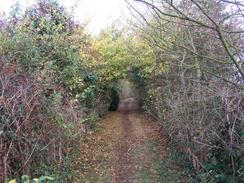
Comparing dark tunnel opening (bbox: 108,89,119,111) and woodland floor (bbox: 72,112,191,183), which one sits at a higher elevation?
dark tunnel opening (bbox: 108,89,119,111)

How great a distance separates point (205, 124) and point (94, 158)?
5.31 meters

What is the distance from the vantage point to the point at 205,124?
9.52m

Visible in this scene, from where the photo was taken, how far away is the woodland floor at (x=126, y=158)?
11014 mm

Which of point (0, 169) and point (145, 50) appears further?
point (145, 50)

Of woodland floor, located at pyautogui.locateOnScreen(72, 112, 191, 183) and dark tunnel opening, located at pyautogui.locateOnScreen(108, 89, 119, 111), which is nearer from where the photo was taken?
woodland floor, located at pyautogui.locateOnScreen(72, 112, 191, 183)

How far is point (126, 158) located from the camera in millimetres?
13328

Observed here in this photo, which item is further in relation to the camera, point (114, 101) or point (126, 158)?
point (114, 101)

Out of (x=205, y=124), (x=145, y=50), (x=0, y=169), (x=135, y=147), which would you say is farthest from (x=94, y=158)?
(x=145, y=50)

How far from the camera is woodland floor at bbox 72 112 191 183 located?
11014 millimetres

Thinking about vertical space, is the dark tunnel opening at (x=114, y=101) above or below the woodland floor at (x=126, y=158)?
above

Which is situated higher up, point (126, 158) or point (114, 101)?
point (114, 101)

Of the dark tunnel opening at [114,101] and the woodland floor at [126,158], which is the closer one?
the woodland floor at [126,158]

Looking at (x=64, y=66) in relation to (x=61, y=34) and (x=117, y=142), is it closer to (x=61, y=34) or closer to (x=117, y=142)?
(x=61, y=34)

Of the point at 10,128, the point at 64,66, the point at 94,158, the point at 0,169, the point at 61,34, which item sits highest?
the point at 61,34
